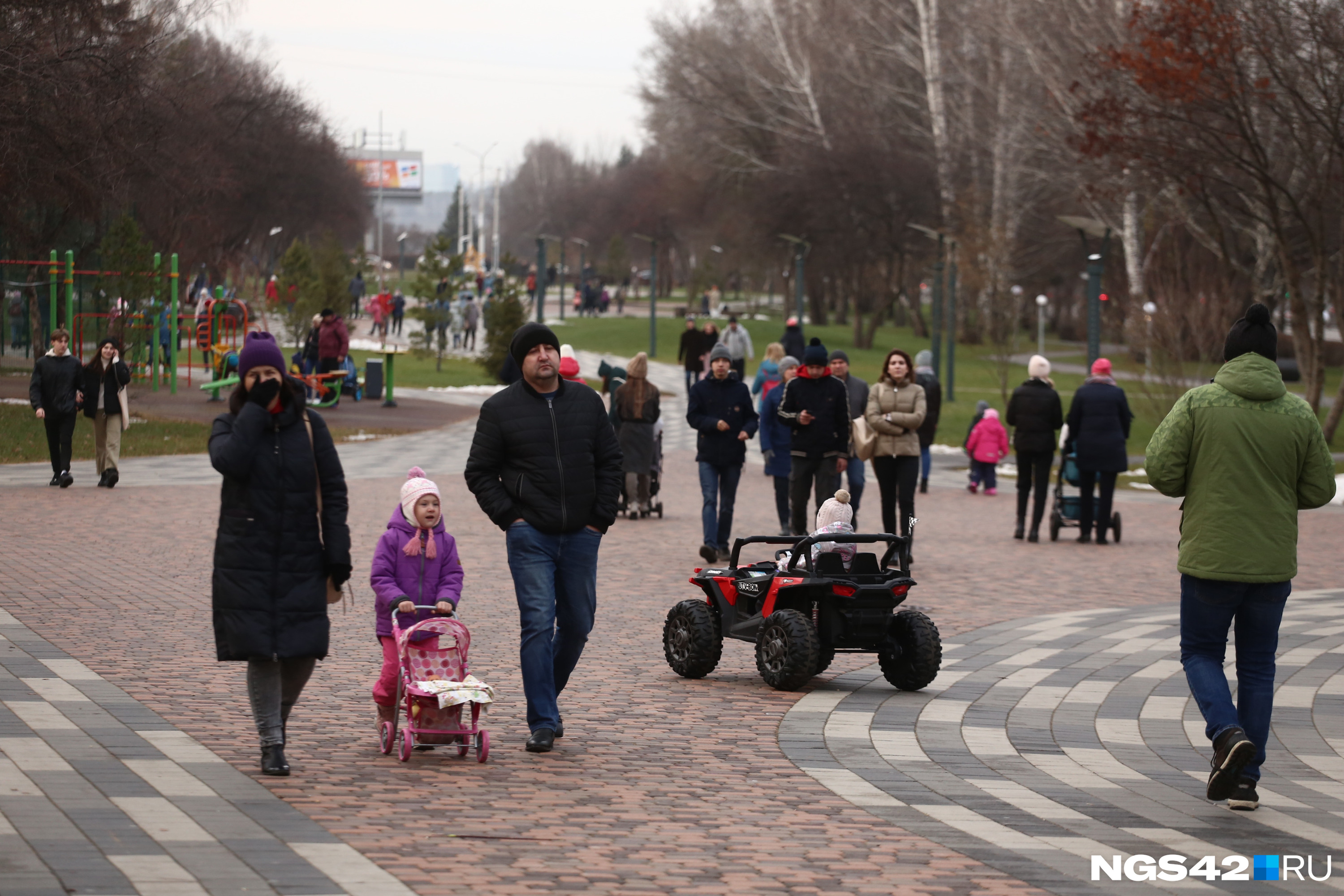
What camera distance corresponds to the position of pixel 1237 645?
21.6ft

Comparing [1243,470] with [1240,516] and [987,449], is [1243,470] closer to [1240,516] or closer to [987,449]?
[1240,516]

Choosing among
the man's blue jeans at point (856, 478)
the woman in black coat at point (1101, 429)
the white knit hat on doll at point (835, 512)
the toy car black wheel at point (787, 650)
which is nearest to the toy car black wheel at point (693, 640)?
the toy car black wheel at point (787, 650)

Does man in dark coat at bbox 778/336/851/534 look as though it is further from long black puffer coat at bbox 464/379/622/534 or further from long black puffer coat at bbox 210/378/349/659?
long black puffer coat at bbox 210/378/349/659

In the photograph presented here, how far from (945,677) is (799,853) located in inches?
148

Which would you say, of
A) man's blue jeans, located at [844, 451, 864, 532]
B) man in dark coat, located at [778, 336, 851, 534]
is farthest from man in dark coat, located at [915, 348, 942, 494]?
man in dark coat, located at [778, 336, 851, 534]

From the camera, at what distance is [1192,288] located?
108ft

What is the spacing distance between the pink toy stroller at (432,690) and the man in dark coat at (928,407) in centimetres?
1431

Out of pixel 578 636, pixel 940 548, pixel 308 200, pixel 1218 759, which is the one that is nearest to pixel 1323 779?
pixel 1218 759

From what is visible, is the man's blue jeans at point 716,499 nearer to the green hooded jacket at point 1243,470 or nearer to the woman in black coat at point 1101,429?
the woman in black coat at point 1101,429

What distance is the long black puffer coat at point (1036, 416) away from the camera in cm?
1619

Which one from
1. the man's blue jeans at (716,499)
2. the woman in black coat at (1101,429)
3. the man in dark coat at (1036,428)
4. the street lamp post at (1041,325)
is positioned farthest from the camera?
the street lamp post at (1041,325)

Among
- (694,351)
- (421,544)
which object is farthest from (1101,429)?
(694,351)

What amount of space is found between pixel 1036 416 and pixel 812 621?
784 centimetres

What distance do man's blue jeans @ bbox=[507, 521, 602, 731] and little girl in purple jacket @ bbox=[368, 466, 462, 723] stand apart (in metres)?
0.27
